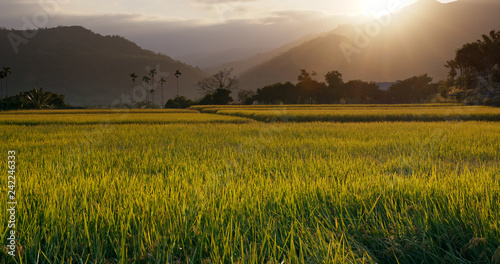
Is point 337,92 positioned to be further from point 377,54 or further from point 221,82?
point 377,54

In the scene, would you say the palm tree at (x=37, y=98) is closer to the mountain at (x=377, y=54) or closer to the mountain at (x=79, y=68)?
the mountain at (x=79, y=68)

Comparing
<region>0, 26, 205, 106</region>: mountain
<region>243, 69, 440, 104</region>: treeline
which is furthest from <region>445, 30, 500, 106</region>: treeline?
<region>0, 26, 205, 106</region>: mountain

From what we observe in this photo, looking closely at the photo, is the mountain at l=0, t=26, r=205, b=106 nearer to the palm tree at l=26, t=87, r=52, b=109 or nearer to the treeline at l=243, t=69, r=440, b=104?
the palm tree at l=26, t=87, r=52, b=109

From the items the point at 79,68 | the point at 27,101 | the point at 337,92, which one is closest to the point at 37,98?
the point at 27,101

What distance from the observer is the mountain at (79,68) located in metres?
108

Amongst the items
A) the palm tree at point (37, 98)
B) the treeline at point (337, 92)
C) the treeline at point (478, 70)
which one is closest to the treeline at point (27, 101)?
the palm tree at point (37, 98)

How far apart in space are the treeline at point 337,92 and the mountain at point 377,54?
82.3 m

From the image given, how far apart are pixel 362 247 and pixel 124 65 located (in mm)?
128497

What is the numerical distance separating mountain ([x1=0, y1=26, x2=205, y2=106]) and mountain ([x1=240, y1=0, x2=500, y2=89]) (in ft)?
119

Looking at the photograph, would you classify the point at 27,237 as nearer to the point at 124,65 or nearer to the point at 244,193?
the point at 244,193

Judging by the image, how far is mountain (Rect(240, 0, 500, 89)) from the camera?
146 meters

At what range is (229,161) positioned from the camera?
16.6 feet

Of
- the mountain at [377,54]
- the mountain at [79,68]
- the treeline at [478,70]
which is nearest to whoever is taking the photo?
the treeline at [478,70]

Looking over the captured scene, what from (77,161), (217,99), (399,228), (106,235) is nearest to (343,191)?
(399,228)
